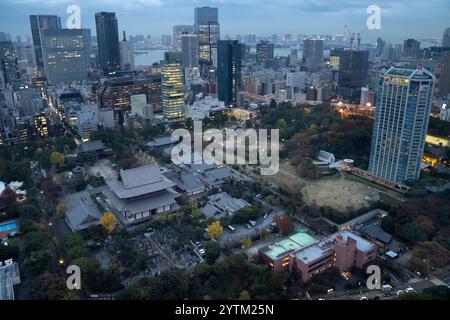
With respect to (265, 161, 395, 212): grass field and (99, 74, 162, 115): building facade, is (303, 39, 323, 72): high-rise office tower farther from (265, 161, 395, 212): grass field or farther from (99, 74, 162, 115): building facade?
(265, 161, 395, 212): grass field

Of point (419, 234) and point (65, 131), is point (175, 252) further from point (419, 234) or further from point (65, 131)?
point (65, 131)

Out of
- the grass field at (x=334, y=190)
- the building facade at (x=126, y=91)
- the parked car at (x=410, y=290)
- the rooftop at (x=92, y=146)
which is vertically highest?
the building facade at (x=126, y=91)

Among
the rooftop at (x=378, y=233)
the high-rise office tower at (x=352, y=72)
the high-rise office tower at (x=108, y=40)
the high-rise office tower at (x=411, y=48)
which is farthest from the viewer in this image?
the high-rise office tower at (x=108, y=40)

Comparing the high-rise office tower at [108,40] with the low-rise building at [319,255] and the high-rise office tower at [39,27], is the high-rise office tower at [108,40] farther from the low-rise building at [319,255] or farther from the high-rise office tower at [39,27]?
the low-rise building at [319,255]

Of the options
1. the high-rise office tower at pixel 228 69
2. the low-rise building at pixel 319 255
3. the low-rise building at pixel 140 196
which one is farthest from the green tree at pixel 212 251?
the high-rise office tower at pixel 228 69

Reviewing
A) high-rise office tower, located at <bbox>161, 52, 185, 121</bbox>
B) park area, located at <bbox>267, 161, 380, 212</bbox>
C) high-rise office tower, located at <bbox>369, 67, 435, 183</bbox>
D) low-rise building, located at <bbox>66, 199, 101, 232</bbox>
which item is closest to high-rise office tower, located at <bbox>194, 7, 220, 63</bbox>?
high-rise office tower, located at <bbox>161, 52, 185, 121</bbox>

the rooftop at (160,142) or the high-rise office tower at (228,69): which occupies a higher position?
the high-rise office tower at (228,69)

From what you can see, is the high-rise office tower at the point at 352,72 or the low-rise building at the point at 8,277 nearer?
the low-rise building at the point at 8,277

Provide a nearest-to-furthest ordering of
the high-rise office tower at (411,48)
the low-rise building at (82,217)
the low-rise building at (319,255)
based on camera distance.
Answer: the low-rise building at (319,255) < the low-rise building at (82,217) < the high-rise office tower at (411,48)
